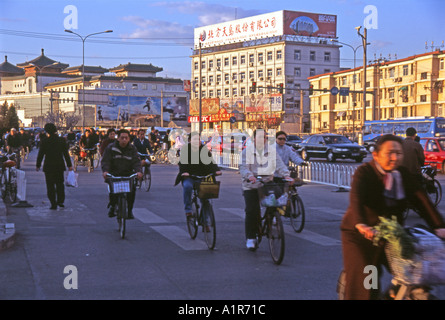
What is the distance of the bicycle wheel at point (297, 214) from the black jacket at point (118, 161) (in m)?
2.85

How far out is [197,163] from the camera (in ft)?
32.3

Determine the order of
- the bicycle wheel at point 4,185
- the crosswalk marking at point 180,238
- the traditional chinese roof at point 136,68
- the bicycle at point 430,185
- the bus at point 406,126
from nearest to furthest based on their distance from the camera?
the crosswalk marking at point 180,238
the bicycle at point 430,185
the bicycle wheel at point 4,185
the bus at point 406,126
the traditional chinese roof at point 136,68

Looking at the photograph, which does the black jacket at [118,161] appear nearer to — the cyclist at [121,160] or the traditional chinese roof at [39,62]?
the cyclist at [121,160]

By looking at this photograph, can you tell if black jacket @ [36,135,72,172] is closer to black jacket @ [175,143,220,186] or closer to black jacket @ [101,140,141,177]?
black jacket @ [101,140,141,177]

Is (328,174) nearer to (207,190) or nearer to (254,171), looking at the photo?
(207,190)

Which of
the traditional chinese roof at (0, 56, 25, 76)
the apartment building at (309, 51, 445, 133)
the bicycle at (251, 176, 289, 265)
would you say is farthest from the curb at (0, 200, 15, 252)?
the traditional chinese roof at (0, 56, 25, 76)

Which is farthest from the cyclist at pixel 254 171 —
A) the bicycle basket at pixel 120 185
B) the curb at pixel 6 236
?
the curb at pixel 6 236

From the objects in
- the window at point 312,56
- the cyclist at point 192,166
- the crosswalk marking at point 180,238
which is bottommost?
the crosswalk marking at point 180,238

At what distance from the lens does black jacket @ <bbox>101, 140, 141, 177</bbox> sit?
34.4 ft

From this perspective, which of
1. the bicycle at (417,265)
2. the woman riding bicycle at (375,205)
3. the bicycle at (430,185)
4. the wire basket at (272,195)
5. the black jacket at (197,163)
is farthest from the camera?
the bicycle at (430,185)

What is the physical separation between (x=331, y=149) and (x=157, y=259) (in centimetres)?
2700

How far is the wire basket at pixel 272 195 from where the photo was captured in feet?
26.4

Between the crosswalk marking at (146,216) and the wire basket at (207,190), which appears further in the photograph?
the crosswalk marking at (146,216)

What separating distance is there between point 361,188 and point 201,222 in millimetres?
5044
